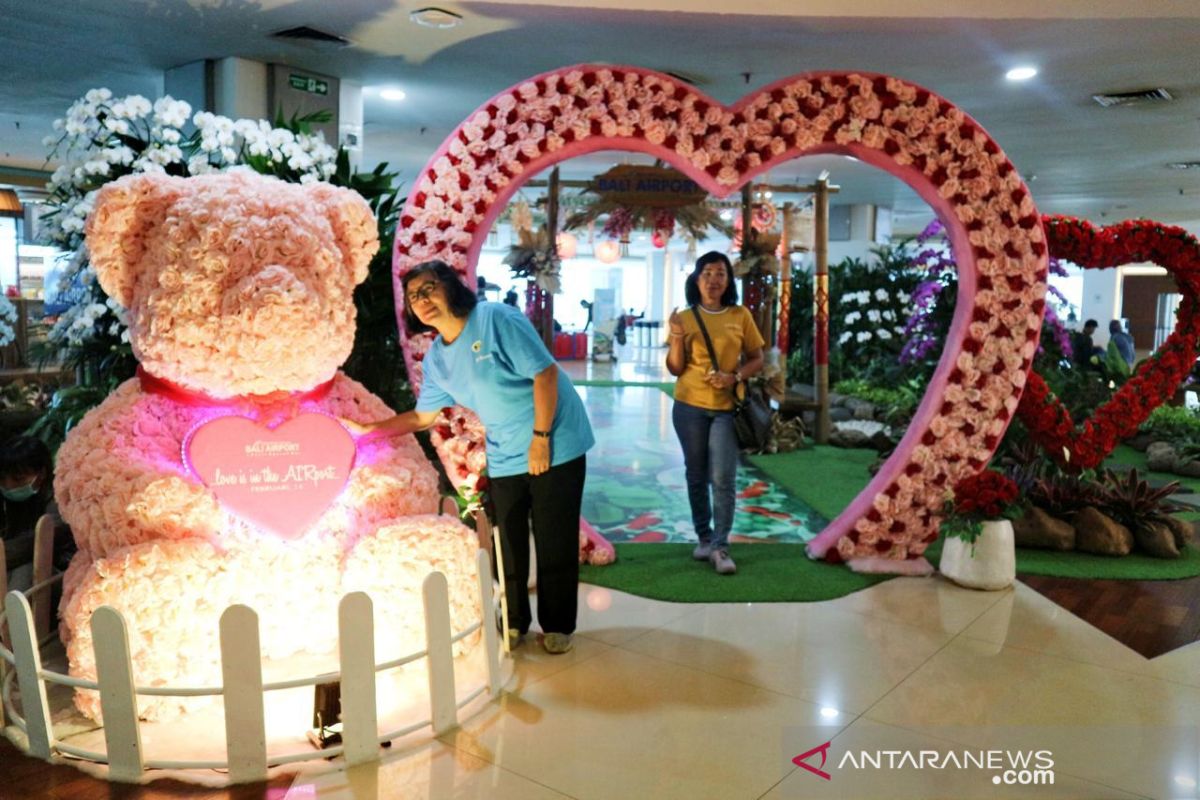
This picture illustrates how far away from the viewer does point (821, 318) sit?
909 cm

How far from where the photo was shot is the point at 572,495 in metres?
3.31

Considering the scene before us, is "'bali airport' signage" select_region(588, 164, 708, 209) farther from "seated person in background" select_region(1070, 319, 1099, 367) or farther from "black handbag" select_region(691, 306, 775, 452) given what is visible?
"seated person in background" select_region(1070, 319, 1099, 367)

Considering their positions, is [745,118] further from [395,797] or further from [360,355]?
[395,797]

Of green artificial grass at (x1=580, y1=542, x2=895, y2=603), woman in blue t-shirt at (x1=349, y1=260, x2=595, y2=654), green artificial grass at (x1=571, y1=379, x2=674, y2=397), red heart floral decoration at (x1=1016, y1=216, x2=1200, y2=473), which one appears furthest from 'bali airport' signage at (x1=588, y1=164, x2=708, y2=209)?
green artificial grass at (x1=571, y1=379, x2=674, y2=397)

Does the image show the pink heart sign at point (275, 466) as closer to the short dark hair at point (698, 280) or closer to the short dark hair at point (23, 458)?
the short dark hair at point (23, 458)

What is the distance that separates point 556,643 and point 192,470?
4.59ft

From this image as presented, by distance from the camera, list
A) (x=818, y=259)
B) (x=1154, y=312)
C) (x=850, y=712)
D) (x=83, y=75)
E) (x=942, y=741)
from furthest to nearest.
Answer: (x=1154, y=312), (x=818, y=259), (x=83, y=75), (x=850, y=712), (x=942, y=741)

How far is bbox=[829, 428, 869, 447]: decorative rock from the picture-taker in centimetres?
876

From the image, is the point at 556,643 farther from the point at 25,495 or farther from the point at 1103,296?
the point at 1103,296

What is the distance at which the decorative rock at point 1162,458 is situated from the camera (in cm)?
779

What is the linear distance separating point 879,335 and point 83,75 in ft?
26.8

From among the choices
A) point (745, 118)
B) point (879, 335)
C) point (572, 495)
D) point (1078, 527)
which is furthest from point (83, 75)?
point (879, 335)

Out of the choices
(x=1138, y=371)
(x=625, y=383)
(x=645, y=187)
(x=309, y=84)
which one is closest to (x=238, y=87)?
(x=309, y=84)

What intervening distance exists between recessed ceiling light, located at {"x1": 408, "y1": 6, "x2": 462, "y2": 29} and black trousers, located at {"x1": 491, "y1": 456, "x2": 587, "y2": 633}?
297 cm
